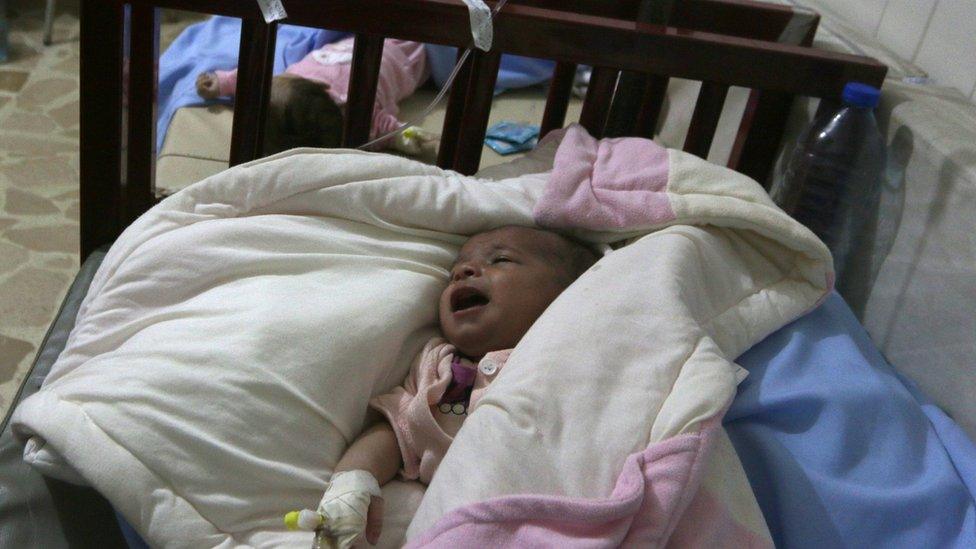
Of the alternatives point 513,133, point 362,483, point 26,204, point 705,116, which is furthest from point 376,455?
point 26,204

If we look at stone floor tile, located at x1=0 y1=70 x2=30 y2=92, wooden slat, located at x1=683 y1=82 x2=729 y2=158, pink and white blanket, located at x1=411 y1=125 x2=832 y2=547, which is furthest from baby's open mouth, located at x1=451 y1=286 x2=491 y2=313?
stone floor tile, located at x1=0 y1=70 x2=30 y2=92

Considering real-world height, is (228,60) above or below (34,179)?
above

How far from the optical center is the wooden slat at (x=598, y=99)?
1241 millimetres

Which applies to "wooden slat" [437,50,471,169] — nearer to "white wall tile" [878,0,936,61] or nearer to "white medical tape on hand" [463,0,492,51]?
"white medical tape on hand" [463,0,492,51]

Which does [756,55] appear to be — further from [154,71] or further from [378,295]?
[154,71]

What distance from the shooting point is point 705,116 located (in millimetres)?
1287

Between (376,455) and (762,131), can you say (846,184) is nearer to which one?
(762,131)

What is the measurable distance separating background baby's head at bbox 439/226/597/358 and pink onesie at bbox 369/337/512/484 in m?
0.03

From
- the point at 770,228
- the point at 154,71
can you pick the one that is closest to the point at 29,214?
the point at 154,71

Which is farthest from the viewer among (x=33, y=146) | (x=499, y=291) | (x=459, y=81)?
(x=33, y=146)

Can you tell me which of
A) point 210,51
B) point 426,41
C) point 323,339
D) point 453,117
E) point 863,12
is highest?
point 863,12

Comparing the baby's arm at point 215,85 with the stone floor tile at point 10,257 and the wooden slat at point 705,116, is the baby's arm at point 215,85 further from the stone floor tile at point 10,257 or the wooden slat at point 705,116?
the wooden slat at point 705,116

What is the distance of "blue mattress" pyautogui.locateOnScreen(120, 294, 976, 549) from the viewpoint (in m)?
0.89

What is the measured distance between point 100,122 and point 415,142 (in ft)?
2.13
